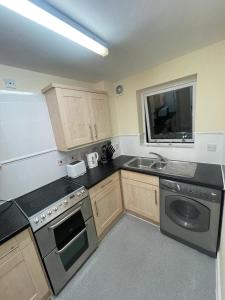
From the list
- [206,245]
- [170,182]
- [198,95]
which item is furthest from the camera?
[198,95]

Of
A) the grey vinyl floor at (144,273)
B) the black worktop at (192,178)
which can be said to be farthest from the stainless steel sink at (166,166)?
the grey vinyl floor at (144,273)

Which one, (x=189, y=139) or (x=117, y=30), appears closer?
(x=117, y=30)

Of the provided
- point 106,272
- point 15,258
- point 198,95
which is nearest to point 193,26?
point 198,95

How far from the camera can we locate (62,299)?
134 centimetres

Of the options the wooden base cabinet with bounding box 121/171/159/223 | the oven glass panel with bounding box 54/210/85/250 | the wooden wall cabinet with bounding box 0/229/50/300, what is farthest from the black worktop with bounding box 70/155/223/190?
the wooden wall cabinet with bounding box 0/229/50/300

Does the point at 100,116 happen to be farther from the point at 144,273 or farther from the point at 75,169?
the point at 144,273

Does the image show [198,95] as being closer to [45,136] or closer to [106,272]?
[45,136]

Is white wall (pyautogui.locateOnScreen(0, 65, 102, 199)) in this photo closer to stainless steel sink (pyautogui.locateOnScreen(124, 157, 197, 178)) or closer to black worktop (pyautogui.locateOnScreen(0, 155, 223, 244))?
black worktop (pyautogui.locateOnScreen(0, 155, 223, 244))

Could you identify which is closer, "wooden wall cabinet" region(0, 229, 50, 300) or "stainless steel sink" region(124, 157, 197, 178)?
"wooden wall cabinet" region(0, 229, 50, 300)

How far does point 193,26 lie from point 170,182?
1508mm

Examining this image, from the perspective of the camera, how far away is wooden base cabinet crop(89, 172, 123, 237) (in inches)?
70.4

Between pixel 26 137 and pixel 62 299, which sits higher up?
pixel 26 137

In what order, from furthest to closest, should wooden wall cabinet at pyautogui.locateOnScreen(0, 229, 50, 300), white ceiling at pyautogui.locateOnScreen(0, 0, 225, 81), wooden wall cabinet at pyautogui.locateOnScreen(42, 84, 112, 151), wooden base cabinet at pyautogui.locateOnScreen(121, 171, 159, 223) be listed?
wooden base cabinet at pyautogui.locateOnScreen(121, 171, 159, 223)
wooden wall cabinet at pyautogui.locateOnScreen(42, 84, 112, 151)
wooden wall cabinet at pyautogui.locateOnScreen(0, 229, 50, 300)
white ceiling at pyautogui.locateOnScreen(0, 0, 225, 81)

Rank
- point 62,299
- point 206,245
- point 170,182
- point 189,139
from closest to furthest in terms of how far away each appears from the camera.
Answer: point 62,299 < point 206,245 < point 170,182 < point 189,139
